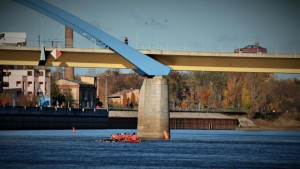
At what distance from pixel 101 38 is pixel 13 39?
29576 mm

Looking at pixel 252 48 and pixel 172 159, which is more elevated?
pixel 252 48

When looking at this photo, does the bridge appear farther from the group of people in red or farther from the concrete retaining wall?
the concrete retaining wall

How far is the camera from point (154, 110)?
123 meters

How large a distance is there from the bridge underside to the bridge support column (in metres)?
4.09

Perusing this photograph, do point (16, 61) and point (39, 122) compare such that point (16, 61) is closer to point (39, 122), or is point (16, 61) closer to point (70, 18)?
point (70, 18)

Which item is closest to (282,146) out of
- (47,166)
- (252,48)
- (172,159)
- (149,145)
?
(149,145)

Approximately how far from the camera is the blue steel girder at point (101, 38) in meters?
123

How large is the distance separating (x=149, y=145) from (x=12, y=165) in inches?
1314

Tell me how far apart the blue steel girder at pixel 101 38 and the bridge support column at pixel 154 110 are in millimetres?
1543

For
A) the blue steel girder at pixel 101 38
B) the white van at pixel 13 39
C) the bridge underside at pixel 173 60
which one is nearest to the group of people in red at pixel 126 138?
the blue steel girder at pixel 101 38

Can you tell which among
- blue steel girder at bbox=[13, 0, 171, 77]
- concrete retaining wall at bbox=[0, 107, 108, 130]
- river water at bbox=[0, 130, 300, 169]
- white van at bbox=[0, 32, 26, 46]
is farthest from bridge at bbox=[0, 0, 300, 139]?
concrete retaining wall at bbox=[0, 107, 108, 130]

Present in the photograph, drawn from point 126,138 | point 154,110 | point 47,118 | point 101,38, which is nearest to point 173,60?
point 154,110

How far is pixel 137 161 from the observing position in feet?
292

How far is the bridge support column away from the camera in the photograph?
403 ft
